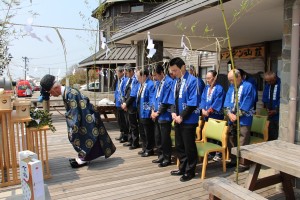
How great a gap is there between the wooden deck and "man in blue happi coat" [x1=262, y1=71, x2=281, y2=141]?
128 centimetres

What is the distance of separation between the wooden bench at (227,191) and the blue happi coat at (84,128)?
232 cm

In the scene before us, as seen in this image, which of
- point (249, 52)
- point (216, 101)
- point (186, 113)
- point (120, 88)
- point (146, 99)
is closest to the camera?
point (186, 113)

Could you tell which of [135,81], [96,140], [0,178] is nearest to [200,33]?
[135,81]

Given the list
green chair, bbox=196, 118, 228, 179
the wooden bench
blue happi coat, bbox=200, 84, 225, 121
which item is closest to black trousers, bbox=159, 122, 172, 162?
green chair, bbox=196, 118, 228, 179

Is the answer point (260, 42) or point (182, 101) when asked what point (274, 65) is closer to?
point (260, 42)

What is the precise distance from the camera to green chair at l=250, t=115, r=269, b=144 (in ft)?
14.9

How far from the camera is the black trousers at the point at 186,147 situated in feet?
12.3

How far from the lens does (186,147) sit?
148 inches

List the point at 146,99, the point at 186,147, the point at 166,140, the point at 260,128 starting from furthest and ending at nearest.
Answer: the point at 146,99 → the point at 260,128 → the point at 166,140 → the point at 186,147

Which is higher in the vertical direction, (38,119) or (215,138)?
(38,119)

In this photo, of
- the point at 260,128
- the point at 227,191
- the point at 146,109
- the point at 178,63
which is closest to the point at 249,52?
the point at 260,128

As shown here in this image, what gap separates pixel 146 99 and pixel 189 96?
4.97ft

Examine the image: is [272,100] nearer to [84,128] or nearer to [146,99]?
[146,99]

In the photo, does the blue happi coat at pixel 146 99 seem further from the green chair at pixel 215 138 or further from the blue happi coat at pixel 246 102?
the blue happi coat at pixel 246 102
